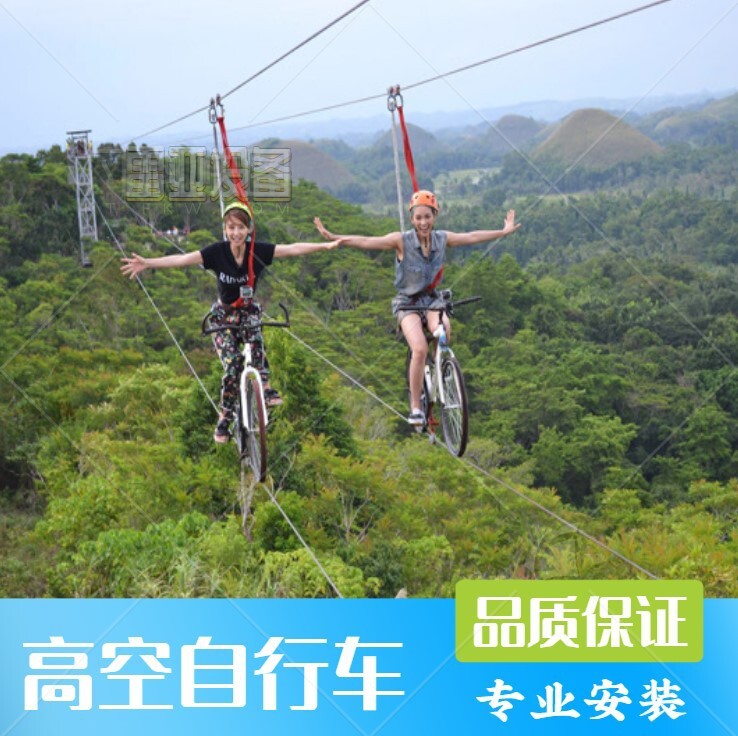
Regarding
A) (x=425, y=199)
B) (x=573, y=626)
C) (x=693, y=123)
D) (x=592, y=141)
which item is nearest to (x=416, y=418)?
(x=425, y=199)

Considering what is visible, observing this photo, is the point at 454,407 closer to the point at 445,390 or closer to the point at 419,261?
the point at 445,390

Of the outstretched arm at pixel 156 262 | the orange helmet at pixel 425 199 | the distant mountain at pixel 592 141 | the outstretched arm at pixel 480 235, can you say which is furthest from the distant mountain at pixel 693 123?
the outstretched arm at pixel 156 262

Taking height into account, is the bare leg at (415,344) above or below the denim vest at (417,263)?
below

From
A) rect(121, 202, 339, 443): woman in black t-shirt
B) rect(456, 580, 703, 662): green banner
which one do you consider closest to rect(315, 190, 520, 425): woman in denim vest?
rect(121, 202, 339, 443): woman in black t-shirt

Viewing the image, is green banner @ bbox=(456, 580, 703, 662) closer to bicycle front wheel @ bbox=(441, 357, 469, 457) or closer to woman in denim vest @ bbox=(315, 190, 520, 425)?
bicycle front wheel @ bbox=(441, 357, 469, 457)

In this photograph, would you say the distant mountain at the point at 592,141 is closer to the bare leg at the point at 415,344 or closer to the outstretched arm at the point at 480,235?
the bare leg at the point at 415,344
